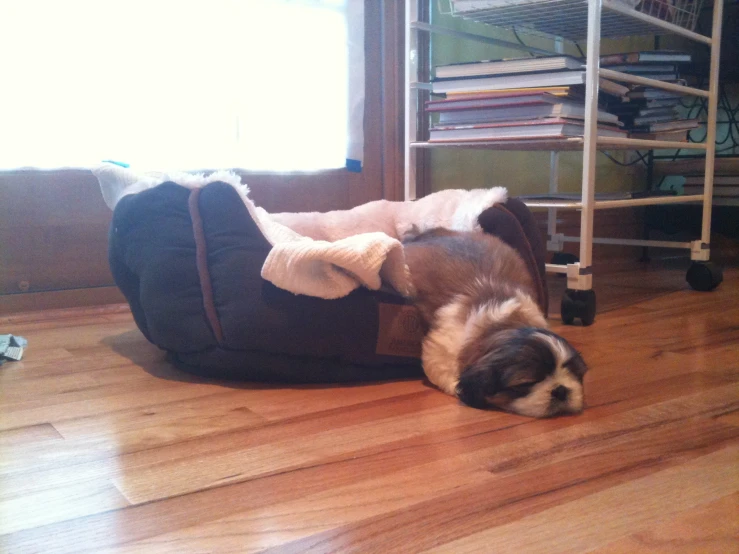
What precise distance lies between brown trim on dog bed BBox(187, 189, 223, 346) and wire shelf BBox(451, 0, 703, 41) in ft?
3.70

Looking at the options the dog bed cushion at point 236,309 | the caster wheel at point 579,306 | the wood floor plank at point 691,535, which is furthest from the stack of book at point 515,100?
the wood floor plank at point 691,535

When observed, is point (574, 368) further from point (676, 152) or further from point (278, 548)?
point (676, 152)

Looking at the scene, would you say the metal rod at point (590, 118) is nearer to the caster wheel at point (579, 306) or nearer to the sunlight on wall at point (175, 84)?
the caster wheel at point (579, 306)

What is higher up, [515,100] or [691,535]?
[515,100]

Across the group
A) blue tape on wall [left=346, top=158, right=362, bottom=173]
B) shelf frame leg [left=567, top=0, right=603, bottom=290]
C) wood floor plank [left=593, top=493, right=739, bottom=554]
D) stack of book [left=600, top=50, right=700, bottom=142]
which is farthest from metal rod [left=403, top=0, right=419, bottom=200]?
wood floor plank [left=593, top=493, right=739, bottom=554]

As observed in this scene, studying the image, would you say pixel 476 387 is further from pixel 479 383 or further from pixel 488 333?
pixel 488 333

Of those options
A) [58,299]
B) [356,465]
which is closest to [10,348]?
[58,299]

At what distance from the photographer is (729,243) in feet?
11.9

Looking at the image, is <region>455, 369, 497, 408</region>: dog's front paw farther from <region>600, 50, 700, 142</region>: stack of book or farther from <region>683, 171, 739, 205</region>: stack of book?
<region>683, 171, 739, 205</region>: stack of book

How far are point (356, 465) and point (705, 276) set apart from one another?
6.65ft

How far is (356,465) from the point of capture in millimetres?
1062

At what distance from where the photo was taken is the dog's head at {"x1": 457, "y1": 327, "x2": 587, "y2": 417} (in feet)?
4.06

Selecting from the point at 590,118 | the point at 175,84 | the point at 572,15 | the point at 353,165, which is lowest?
the point at 353,165

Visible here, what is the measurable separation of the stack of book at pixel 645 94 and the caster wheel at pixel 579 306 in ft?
2.49
